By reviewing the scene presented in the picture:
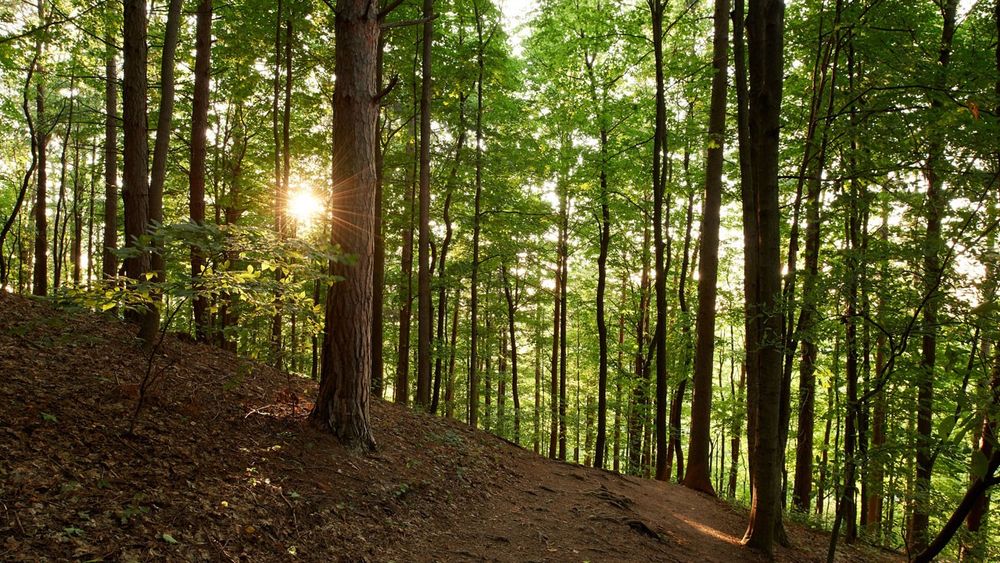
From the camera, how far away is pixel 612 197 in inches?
577

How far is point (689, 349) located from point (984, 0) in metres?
9.47

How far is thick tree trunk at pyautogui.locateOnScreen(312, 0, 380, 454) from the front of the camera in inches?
231

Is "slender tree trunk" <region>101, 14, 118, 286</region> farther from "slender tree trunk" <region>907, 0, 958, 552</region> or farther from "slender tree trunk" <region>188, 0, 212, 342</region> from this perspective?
"slender tree trunk" <region>907, 0, 958, 552</region>

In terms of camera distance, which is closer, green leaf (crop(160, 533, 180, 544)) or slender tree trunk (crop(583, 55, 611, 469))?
green leaf (crop(160, 533, 180, 544))

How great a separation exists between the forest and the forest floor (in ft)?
1.70

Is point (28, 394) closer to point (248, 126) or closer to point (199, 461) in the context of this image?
point (199, 461)

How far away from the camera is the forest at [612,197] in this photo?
4922 mm

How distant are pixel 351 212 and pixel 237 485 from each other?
320 centimetres

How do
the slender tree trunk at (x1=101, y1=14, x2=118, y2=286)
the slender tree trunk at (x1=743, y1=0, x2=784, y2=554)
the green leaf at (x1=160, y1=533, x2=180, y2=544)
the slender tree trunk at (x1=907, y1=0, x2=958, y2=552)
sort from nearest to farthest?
the green leaf at (x1=160, y1=533, x2=180, y2=544) → the slender tree trunk at (x1=907, y1=0, x2=958, y2=552) → the slender tree trunk at (x1=743, y1=0, x2=784, y2=554) → the slender tree trunk at (x1=101, y1=14, x2=118, y2=286)

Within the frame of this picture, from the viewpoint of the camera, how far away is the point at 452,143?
49.4ft

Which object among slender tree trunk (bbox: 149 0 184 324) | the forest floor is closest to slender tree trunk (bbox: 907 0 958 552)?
the forest floor

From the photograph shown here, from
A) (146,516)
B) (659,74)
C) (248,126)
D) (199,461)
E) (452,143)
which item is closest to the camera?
(146,516)

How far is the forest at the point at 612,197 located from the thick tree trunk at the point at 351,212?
30 mm

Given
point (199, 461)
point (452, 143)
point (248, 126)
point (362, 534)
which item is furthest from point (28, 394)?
point (452, 143)
